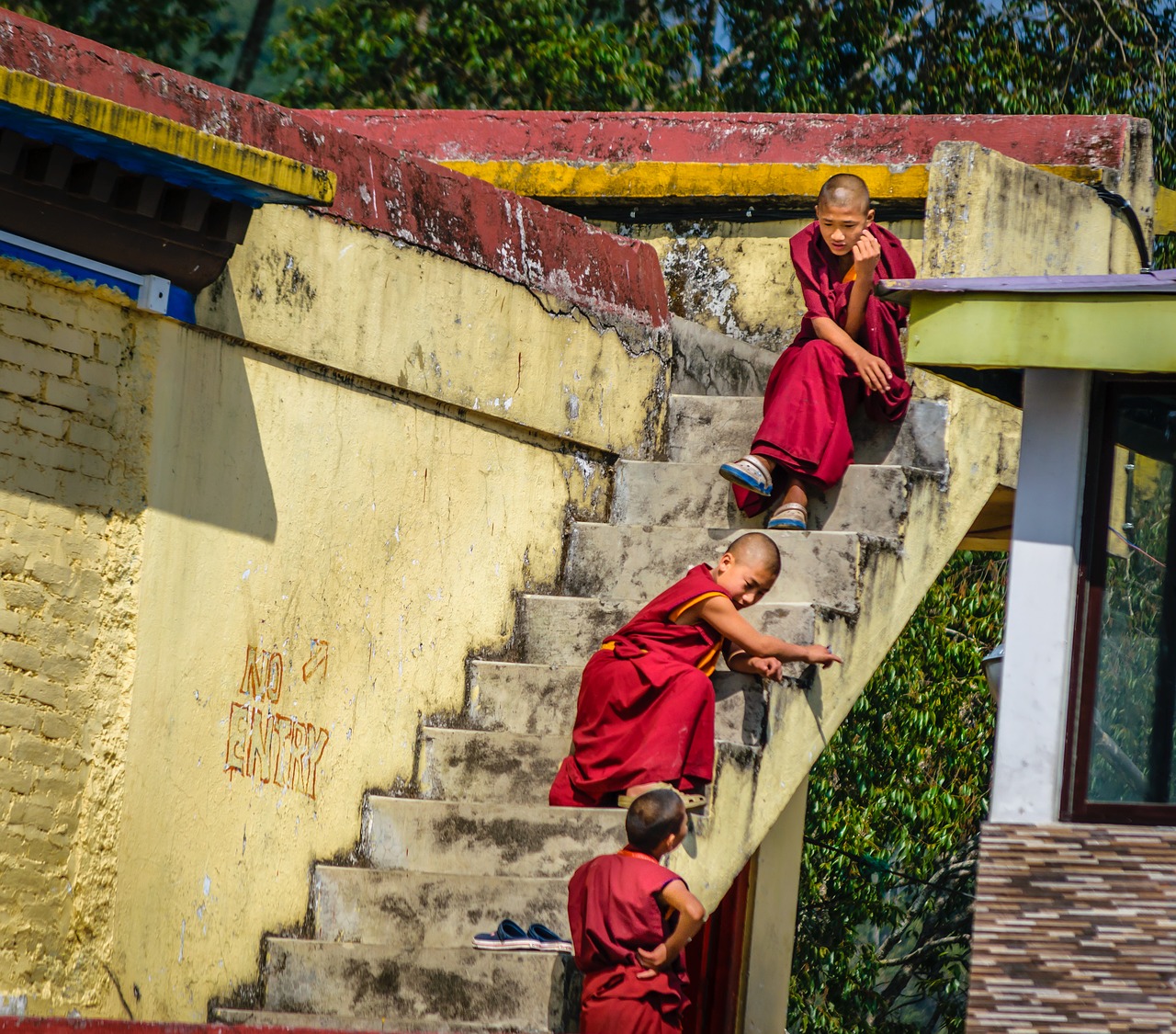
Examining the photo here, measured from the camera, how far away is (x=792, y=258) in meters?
7.29

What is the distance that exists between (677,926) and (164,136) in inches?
97.3

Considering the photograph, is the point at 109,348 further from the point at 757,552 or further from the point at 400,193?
the point at 757,552

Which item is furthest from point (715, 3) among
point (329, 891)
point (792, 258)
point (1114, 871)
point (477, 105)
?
point (1114, 871)

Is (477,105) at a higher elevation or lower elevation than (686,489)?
higher

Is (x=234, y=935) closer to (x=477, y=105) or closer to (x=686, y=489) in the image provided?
(x=686, y=489)

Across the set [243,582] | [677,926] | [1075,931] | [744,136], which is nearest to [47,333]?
[243,582]

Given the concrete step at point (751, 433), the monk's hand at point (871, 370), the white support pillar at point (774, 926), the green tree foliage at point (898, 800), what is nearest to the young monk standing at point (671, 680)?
the monk's hand at point (871, 370)

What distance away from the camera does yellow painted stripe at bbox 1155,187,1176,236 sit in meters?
8.74

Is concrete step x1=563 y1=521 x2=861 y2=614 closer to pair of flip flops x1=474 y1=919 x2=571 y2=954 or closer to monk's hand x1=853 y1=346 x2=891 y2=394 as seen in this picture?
monk's hand x1=853 y1=346 x2=891 y2=394

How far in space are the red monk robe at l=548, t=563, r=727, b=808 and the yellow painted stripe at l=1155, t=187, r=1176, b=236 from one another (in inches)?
140

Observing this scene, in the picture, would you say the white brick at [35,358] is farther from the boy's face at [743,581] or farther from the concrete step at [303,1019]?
the boy's face at [743,581]

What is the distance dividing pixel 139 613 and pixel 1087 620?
8.54 ft

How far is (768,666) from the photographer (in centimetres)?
620

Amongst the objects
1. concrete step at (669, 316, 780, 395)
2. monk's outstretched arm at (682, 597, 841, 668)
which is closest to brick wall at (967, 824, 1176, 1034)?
monk's outstretched arm at (682, 597, 841, 668)
